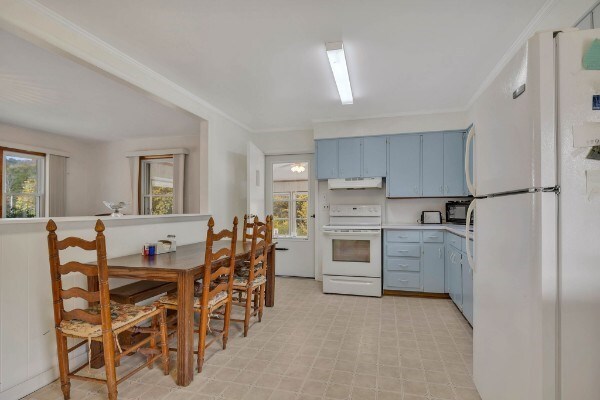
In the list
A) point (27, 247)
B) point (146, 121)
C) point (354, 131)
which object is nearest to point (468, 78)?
point (354, 131)

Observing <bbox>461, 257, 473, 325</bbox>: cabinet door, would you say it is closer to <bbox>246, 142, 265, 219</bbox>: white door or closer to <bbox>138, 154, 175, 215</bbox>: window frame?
<bbox>246, 142, 265, 219</bbox>: white door

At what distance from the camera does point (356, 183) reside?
4367 millimetres

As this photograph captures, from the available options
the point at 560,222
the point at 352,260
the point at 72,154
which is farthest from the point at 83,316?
the point at 72,154

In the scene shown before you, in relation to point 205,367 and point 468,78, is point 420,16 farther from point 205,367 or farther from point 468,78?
point 205,367

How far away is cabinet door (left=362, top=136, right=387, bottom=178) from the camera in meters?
4.29

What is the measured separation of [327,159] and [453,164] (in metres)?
1.73

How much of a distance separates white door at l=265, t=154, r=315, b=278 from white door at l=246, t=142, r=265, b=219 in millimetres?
542

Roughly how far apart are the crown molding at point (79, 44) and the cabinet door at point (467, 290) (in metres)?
3.41

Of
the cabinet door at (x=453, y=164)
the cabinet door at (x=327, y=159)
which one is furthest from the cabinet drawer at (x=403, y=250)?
the cabinet door at (x=327, y=159)

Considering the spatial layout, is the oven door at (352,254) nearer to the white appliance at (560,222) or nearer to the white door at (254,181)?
the white door at (254,181)

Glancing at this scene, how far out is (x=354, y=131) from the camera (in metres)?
4.43

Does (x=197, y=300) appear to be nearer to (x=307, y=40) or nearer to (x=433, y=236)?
(x=307, y=40)

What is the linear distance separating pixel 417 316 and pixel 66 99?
15.5ft

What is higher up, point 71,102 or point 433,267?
point 71,102
